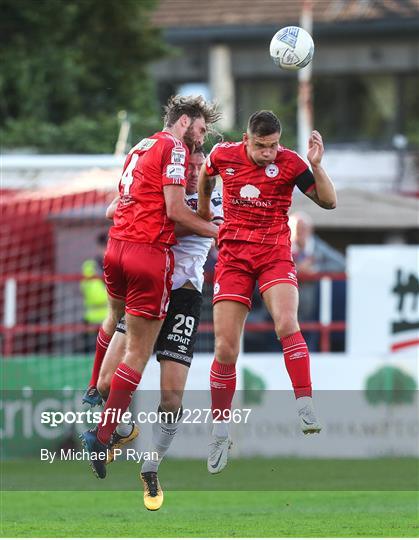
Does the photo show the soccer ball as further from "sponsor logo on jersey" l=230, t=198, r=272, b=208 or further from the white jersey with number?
the white jersey with number

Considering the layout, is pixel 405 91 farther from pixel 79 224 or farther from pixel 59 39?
pixel 79 224

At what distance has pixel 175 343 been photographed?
445 inches

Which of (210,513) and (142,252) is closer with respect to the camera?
(142,252)

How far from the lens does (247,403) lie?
1691 centimetres

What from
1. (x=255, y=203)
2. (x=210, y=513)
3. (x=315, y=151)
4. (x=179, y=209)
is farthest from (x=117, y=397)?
(x=210, y=513)

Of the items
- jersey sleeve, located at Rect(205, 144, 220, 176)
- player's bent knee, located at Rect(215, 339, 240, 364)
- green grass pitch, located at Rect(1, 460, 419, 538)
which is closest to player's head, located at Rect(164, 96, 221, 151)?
jersey sleeve, located at Rect(205, 144, 220, 176)

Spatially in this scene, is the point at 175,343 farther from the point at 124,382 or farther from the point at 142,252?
the point at 142,252

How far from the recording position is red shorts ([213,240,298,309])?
10859 mm

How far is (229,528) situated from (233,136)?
9861 millimetres

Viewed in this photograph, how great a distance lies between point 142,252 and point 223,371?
103cm

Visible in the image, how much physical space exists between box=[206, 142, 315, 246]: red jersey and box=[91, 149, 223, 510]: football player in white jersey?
0.37 metres

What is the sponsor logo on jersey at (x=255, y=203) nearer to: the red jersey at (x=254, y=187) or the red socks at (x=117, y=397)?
Answer: the red jersey at (x=254, y=187)

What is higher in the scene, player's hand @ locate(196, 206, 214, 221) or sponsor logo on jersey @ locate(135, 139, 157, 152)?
sponsor logo on jersey @ locate(135, 139, 157, 152)

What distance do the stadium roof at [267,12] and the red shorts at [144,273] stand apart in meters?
23.5
